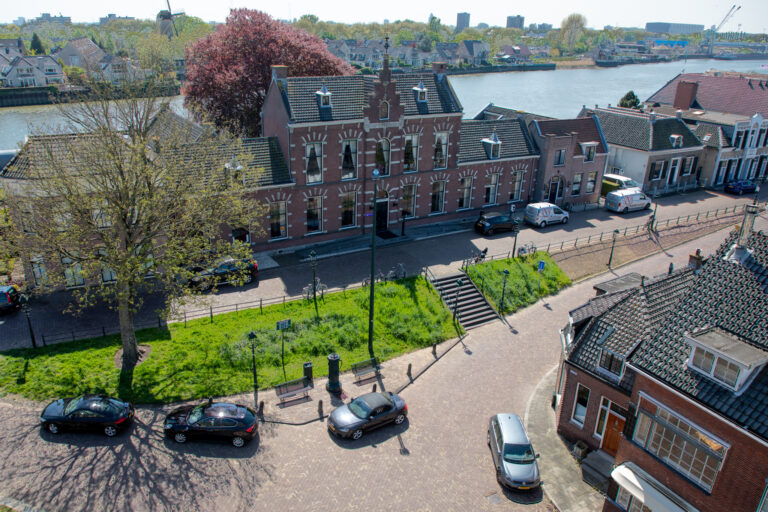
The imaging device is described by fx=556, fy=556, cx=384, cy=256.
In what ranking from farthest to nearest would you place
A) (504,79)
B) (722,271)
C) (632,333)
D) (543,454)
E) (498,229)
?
(504,79)
(498,229)
(543,454)
(632,333)
(722,271)

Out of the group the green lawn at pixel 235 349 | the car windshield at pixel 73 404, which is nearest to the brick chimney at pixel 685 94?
the green lawn at pixel 235 349

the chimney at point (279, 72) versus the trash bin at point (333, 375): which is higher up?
the chimney at point (279, 72)

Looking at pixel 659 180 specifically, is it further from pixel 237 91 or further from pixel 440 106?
pixel 237 91

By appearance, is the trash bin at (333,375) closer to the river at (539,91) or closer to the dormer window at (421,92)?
the dormer window at (421,92)

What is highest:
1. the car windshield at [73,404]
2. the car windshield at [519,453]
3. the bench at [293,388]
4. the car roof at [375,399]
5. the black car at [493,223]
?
the black car at [493,223]

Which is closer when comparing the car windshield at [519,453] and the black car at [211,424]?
the car windshield at [519,453]

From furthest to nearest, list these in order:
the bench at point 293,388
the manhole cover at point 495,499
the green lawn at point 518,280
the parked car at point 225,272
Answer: the green lawn at point 518,280
the parked car at point 225,272
the bench at point 293,388
the manhole cover at point 495,499

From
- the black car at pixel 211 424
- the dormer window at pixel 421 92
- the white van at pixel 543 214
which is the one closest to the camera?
the black car at pixel 211 424

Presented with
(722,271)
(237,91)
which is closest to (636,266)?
(722,271)
